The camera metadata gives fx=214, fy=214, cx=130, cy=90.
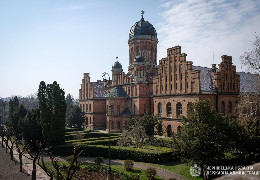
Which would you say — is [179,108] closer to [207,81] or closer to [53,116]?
[207,81]

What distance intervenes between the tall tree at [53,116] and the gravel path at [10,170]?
6360 mm

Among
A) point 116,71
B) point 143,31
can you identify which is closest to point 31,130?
point 116,71

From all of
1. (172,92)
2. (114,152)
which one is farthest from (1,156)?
(172,92)

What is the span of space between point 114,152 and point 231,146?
16741mm

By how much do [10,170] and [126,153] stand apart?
14980 millimetres

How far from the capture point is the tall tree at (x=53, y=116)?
35.3m

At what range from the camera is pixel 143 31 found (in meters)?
59.1

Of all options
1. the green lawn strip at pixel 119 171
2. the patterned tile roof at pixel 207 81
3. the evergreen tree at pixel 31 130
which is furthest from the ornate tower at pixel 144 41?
the green lawn strip at pixel 119 171

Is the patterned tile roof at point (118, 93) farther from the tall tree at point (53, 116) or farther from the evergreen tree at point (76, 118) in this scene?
the tall tree at point (53, 116)

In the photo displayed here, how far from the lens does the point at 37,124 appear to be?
38.3 metres

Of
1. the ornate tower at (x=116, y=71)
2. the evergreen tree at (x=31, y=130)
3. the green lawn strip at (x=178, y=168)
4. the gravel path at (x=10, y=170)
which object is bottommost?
the gravel path at (x=10, y=170)

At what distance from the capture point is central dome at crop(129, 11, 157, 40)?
5897 cm

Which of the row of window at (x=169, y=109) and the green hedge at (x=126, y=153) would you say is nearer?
the green hedge at (x=126, y=153)

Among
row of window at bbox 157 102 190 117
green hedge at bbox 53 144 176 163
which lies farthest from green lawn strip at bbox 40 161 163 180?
row of window at bbox 157 102 190 117
